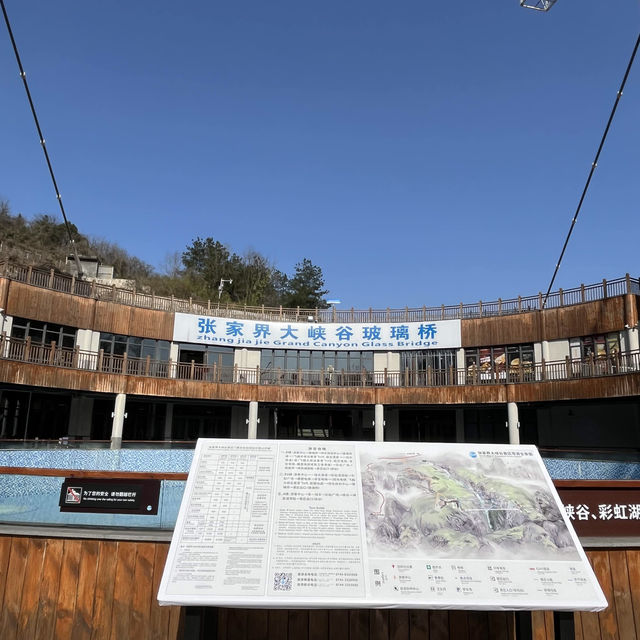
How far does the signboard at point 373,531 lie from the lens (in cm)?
361

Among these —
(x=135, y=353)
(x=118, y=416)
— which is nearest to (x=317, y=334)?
(x=135, y=353)

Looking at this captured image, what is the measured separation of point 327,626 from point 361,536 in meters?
1.56

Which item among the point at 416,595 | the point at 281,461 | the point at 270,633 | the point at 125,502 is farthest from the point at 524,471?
the point at 125,502

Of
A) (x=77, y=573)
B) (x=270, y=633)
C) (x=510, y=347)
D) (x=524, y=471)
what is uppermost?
(x=510, y=347)

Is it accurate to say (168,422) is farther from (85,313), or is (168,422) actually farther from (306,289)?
(306,289)

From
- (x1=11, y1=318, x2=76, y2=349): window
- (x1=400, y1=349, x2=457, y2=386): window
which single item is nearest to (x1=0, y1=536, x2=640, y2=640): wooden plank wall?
Answer: (x1=11, y1=318, x2=76, y2=349): window

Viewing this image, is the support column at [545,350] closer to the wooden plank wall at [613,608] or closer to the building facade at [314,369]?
the building facade at [314,369]

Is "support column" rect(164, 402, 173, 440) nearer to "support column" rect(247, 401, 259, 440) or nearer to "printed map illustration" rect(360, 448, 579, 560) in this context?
"support column" rect(247, 401, 259, 440)

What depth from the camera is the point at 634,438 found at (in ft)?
78.8

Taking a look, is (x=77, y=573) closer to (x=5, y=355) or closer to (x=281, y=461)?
(x=281, y=461)

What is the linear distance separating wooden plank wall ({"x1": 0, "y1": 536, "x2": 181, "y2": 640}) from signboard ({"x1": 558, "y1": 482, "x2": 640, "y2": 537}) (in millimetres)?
3756

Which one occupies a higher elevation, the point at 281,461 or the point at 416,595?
the point at 281,461

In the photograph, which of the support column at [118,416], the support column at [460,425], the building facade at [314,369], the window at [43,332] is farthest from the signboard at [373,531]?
the support column at [460,425]

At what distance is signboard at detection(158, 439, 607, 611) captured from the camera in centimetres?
361
